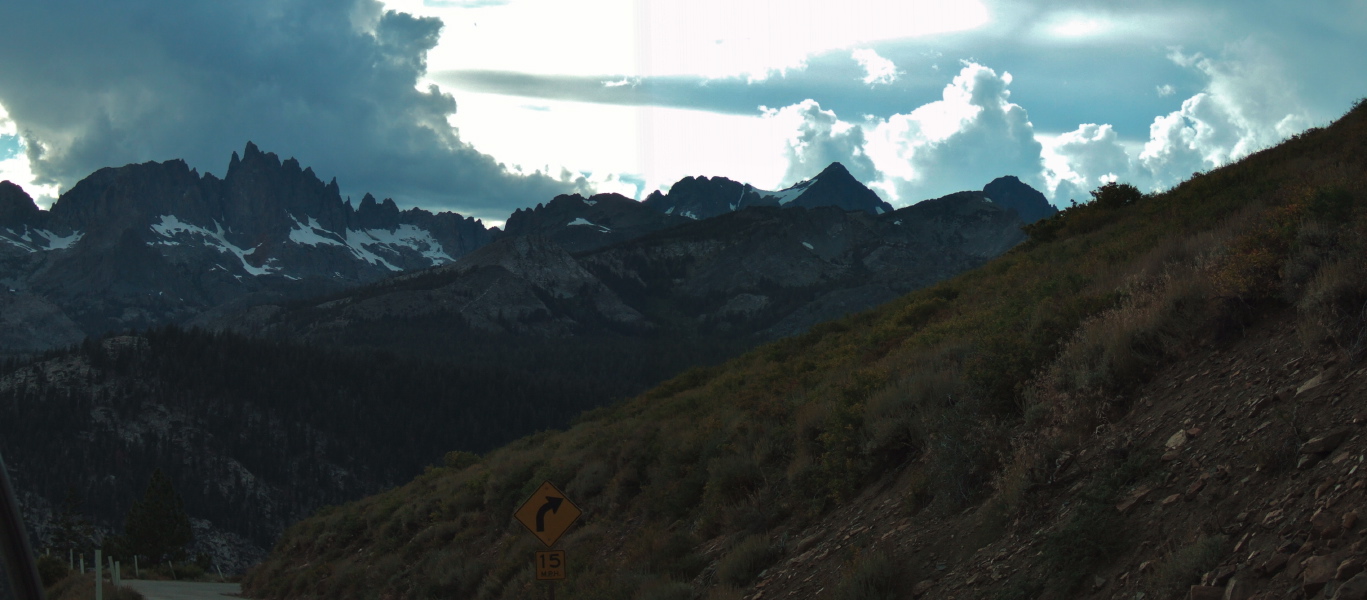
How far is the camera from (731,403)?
19266 mm

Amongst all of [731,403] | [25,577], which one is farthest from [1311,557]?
[731,403]

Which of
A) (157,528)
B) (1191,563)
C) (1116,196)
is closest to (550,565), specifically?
(1191,563)

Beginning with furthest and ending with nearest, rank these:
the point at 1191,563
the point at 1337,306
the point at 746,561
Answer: the point at 746,561 < the point at 1337,306 < the point at 1191,563

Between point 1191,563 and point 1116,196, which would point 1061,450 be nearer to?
point 1191,563

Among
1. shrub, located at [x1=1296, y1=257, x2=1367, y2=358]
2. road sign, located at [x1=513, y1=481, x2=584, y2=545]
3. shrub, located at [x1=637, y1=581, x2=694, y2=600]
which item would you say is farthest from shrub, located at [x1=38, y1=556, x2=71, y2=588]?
shrub, located at [x1=1296, y1=257, x2=1367, y2=358]

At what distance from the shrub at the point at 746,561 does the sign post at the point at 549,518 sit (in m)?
2.88

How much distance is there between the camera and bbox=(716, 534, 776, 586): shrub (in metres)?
11.1

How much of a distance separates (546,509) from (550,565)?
2.56 feet

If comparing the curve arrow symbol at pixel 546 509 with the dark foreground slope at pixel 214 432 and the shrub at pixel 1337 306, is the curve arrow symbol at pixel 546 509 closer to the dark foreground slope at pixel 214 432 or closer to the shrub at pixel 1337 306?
the shrub at pixel 1337 306

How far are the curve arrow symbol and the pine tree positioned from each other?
7098 centimetres

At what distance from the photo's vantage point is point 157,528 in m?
73.4

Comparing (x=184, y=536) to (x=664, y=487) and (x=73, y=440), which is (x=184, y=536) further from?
(x=73, y=440)

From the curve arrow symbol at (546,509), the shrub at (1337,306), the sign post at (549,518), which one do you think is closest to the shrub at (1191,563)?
the shrub at (1337,306)

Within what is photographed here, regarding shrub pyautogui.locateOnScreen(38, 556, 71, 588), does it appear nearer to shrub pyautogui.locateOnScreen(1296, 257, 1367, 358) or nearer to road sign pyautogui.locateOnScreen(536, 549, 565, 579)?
road sign pyautogui.locateOnScreen(536, 549, 565, 579)
